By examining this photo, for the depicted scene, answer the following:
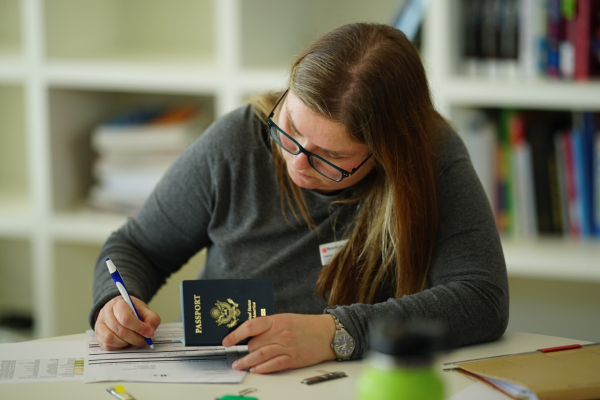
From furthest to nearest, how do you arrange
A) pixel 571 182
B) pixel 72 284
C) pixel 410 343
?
pixel 72 284
pixel 571 182
pixel 410 343

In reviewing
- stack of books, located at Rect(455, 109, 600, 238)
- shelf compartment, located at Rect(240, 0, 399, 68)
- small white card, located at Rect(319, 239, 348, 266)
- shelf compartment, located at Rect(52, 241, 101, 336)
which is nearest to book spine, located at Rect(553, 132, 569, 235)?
stack of books, located at Rect(455, 109, 600, 238)

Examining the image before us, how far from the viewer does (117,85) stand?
2.16 m

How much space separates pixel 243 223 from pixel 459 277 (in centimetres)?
44

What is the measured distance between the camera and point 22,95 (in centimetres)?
263

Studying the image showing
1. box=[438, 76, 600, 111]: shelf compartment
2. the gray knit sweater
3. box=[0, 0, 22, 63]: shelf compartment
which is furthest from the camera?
box=[0, 0, 22, 63]: shelf compartment

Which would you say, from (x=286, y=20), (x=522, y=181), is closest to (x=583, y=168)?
(x=522, y=181)

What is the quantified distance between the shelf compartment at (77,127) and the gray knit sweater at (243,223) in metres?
0.86

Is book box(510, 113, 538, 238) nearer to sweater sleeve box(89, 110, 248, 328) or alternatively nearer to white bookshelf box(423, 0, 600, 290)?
white bookshelf box(423, 0, 600, 290)

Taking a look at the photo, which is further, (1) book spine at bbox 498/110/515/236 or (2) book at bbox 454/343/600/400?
(1) book spine at bbox 498/110/515/236

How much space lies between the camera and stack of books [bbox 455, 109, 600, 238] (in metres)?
1.91

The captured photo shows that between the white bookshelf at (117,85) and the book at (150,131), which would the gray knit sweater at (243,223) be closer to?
the white bookshelf at (117,85)

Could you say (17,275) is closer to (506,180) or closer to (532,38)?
(506,180)

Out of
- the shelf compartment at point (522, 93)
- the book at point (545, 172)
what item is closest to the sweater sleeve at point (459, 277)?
the shelf compartment at point (522, 93)

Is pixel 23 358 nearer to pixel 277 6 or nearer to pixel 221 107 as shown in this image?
pixel 221 107
